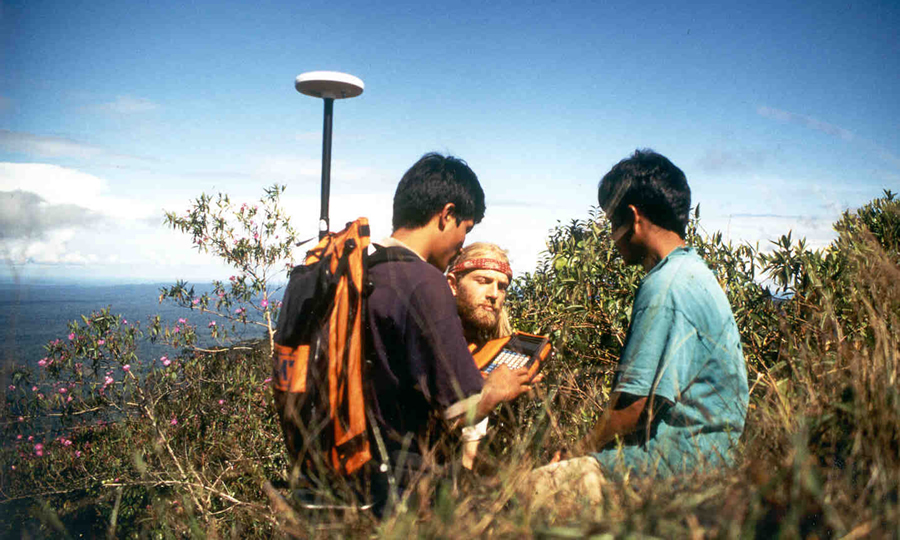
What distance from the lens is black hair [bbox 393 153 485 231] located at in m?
2.32

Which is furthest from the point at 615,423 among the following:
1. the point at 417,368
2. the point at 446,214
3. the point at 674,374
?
the point at 446,214

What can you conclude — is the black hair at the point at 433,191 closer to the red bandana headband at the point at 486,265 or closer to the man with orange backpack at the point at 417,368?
the man with orange backpack at the point at 417,368

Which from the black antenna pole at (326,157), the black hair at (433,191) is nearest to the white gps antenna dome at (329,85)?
the black antenna pole at (326,157)

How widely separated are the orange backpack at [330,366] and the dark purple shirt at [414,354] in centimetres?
8

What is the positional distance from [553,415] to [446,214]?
1.01 metres

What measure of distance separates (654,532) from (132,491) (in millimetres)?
7696

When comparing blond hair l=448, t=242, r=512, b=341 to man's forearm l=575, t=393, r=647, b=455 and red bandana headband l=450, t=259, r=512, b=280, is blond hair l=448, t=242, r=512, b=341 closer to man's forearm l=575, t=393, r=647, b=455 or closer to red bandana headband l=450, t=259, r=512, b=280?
Result: red bandana headband l=450, t=259, r=512, b=280

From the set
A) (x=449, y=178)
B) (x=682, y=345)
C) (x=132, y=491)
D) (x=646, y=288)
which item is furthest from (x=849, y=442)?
(x=132, y=491)

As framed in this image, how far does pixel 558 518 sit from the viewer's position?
3.78 feet

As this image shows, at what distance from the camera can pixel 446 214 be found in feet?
7.70

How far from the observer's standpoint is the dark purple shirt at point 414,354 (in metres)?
1.78

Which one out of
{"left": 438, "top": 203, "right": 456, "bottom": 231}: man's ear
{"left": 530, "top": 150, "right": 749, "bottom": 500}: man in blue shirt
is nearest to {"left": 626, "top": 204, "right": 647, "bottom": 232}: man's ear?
{"left": 530, "top": 150, "right": 749, "bottom": 500}: man in blue shirt

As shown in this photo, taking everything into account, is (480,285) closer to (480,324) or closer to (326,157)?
(480,324)

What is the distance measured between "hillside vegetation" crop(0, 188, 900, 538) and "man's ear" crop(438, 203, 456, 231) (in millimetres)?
914
